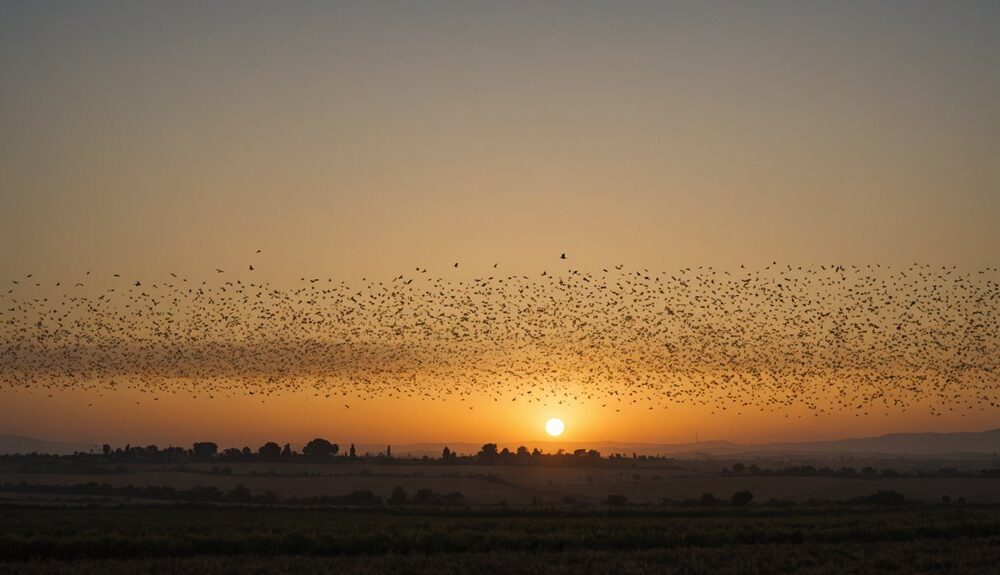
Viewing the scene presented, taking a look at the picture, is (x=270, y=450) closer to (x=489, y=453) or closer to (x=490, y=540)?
(x=489, y=453)

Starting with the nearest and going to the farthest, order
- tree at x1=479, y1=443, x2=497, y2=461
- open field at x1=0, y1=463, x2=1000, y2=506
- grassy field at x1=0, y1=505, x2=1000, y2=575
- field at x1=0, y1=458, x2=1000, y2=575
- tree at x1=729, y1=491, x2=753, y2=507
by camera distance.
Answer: grassy field at x1=0, y1=505, x2=1000, y2=575 < field at x1=0, y1=458, x2=1000, y2=575 < tree at x1=729, y1=491, x2=753, y2=507 < open field at x1=0, y1=463, x2=1000, y2=506 < tree at x1=479, y1=443, x2=497, y2=461

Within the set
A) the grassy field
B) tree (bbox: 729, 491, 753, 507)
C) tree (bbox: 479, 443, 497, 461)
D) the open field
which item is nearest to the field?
the grassy field

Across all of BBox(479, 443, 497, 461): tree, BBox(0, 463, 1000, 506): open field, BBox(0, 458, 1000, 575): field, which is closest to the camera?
BBox(0, 458, 1000, 575): field

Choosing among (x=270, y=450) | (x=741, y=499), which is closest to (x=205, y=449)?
(x=270, y=450)

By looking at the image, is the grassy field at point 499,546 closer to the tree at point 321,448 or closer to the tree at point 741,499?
the tree at point 741,499

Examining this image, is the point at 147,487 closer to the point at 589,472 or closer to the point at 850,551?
the point at 589,472

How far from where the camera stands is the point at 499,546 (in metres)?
40.4

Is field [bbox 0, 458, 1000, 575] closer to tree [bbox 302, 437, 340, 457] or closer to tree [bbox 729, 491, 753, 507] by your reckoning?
tree [bbox 729, 491, 753, 507]

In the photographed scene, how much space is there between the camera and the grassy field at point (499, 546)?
33.2m

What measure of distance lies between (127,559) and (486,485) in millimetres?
76738

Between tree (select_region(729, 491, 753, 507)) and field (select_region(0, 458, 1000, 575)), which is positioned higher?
field (select_region(0, 458, 1000, 575))

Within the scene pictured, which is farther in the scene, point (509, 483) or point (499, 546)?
point (509, 483)

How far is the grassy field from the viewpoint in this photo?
3325 centimetres

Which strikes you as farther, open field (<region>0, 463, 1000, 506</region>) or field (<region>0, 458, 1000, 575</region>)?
open field (<region>0, 463, 1000, 506</region>)
